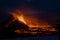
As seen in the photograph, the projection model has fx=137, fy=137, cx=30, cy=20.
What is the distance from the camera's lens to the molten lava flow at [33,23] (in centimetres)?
147

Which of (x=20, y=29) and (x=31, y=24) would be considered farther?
(x=31, y=24)

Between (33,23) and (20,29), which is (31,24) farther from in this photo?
(20,29)

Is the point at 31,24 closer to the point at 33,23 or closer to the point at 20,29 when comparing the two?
the point at 33,23

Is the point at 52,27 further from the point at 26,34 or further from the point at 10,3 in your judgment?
the point at 10,3

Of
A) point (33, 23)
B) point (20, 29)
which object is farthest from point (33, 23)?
point (20, 29)

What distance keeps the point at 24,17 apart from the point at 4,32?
0.97 feet

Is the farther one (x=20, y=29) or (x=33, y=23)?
(x=33, y=23)

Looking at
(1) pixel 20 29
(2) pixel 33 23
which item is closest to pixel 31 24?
(2) pixel 33 23

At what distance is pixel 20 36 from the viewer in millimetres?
1447

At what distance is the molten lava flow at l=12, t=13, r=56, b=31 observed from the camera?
4.83ft

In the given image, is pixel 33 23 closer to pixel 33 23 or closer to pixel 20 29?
pixel 33 23

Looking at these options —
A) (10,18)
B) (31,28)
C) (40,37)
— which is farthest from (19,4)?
(40,37)

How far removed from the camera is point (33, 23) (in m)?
1.58

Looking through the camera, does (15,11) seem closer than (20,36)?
No
